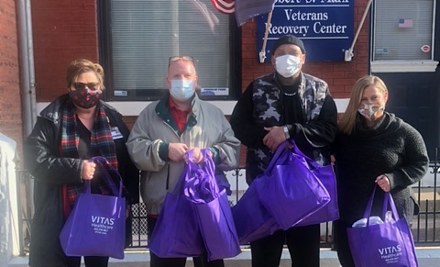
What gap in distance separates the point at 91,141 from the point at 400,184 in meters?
1.84

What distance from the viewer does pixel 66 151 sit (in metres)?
2.83

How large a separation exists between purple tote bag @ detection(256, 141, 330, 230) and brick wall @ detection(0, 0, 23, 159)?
12.0 feet

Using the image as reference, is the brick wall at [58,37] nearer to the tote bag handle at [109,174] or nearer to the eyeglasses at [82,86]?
the eyeglasses at [82,86]

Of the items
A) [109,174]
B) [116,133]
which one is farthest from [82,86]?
[109,174]

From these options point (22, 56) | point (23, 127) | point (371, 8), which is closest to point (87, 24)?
point (22, 56)

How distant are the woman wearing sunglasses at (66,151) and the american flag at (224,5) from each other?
10.7 ft

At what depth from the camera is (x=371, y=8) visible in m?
6.41

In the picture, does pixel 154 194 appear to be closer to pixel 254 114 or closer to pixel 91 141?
pixel 91 141

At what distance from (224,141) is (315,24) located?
12.1ft

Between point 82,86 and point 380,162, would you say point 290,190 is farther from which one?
point 82,86

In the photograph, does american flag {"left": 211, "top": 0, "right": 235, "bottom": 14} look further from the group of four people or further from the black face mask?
the black face mask

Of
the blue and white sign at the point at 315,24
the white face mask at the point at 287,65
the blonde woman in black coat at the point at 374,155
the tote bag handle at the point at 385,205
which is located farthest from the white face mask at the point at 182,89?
the blue and white sign at the point at 315,24

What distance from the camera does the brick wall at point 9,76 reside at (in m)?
5.44

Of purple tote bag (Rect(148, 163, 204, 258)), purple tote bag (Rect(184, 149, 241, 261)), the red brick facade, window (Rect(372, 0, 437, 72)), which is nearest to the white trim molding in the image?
window (Rect(372, 0, 437, 72))
